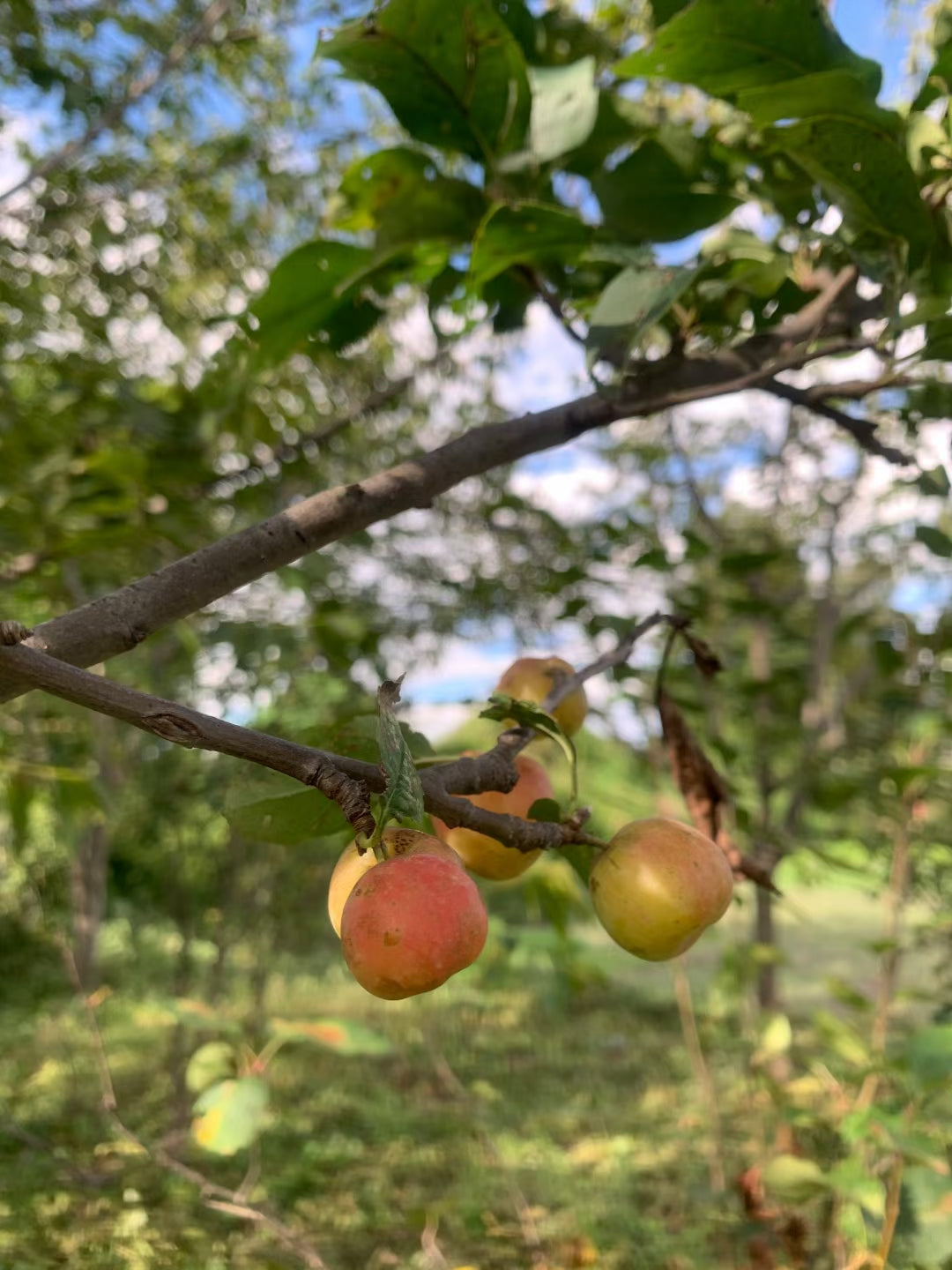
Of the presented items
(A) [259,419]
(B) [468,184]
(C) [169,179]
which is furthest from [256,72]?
(B) [468,184]

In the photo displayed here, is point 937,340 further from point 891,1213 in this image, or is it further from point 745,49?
point 891,1213

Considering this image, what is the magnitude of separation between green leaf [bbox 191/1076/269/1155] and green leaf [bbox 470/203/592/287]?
47.8 inches

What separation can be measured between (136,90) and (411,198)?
1403 millimetres

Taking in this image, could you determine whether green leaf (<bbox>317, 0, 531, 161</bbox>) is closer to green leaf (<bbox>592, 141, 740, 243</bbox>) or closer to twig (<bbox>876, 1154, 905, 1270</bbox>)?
green leaf (<bbox>592, 141, 740, 243</bbox>)

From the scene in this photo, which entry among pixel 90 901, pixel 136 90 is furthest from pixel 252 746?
pixel 90 901

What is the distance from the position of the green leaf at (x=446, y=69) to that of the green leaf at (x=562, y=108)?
2cm

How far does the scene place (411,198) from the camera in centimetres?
90

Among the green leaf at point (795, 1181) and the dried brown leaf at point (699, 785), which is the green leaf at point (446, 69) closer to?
the dried brown leaf at point (699, 785)

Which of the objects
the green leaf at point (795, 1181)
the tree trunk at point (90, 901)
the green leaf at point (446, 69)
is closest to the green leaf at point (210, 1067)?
the green leaf at point (795, 1181)

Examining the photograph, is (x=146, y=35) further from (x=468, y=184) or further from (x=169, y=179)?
(x=468, y=184)

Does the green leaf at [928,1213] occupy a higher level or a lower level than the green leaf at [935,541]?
lower

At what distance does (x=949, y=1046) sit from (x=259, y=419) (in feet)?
4.59

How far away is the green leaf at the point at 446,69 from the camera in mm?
761

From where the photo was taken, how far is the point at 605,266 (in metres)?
0.92
